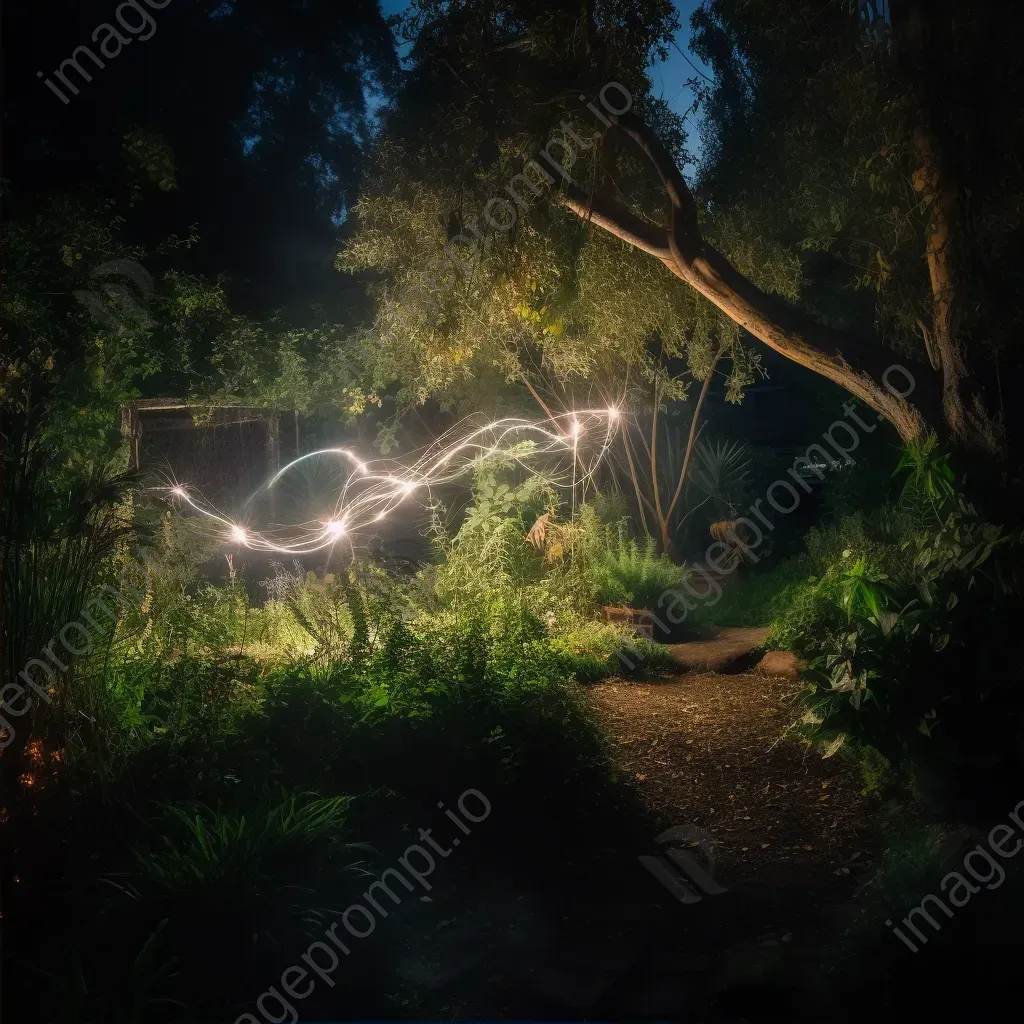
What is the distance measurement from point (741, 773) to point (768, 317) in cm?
342

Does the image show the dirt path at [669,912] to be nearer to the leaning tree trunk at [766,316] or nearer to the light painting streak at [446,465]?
the leaning tree trunk at [766,316]

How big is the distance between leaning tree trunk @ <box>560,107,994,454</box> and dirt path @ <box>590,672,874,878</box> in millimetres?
2364

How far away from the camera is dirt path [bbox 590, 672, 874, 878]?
5.12 m

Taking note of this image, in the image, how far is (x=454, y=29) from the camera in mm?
8211

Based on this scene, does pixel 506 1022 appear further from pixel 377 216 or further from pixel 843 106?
pixel 377 216

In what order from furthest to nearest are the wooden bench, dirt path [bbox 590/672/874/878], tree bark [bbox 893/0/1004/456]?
1. the wooden bench
2. tree bark [bbox 893/0/1004/456]
3. dirt path [bbox 590/672/874/878]

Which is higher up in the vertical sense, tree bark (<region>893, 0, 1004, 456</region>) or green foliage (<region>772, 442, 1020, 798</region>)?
tree bark (<region>893, 0, 1004, 456</region>)

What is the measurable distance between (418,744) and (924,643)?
2987mm

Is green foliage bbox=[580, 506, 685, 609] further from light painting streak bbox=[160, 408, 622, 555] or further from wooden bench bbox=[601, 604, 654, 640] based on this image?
light painting streak bbox=[160, 408, 622, 555]

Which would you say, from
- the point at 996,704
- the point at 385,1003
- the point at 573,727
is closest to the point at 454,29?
the point at 573,727

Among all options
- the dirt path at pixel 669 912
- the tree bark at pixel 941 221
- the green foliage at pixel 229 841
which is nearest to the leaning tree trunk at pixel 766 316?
the tree bark at pixel 941 221

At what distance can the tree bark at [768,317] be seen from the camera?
6.45 meters

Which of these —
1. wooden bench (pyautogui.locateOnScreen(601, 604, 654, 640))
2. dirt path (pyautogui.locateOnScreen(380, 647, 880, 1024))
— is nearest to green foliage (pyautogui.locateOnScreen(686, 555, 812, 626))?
wooden bench (pyautogui.locateOnScreen(601, 604, 654, 640))

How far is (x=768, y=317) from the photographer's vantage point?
6969 mm
